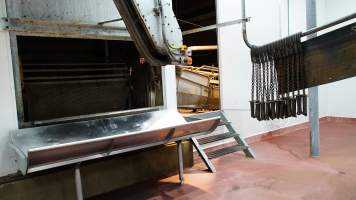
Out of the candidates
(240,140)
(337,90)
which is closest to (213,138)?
(240,140)

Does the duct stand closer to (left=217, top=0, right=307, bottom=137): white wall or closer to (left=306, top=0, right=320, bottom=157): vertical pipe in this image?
(left=217, top=0, right=307, bottom=137): white wall

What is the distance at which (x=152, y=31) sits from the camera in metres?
1.81

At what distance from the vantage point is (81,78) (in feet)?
10.6

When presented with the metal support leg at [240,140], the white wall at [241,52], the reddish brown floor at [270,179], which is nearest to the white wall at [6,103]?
the reddish brown floor at [270,179]

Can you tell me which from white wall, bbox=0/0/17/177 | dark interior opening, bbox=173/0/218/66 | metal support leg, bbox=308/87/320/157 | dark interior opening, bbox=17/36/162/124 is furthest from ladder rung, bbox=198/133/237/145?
dark interior opening, bbox=173/0/218/66

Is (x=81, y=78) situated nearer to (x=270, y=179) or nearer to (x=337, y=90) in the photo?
(x=270, y=179)

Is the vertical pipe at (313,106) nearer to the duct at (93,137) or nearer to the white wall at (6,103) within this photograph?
the duct at (93,137)

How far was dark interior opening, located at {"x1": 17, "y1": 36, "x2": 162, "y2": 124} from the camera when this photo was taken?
9.82 feet

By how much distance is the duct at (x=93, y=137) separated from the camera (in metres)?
2.00

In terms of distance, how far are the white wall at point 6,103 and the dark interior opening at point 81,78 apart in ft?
1.39

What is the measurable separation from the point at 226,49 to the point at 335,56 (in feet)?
10.4

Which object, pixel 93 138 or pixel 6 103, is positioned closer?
pixel 6 103

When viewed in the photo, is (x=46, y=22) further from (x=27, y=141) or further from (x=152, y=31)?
(x=152, y=31)

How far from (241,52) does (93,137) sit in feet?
9.42
